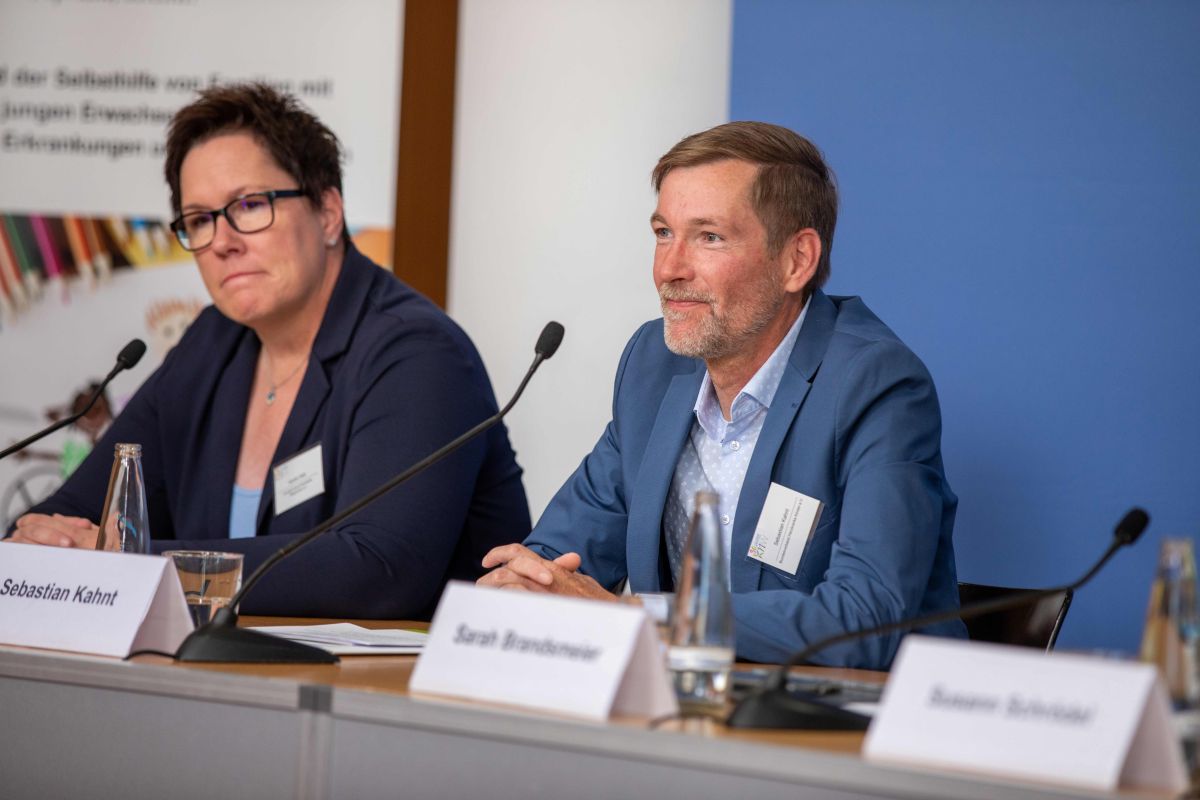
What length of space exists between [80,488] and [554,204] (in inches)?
55.2

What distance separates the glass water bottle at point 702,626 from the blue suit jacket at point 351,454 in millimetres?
952

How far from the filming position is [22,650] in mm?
1463

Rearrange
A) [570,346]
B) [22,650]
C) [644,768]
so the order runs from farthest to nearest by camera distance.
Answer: [570,346]
[22,650]
[644,768]

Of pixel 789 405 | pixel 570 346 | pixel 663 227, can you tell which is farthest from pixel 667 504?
pixel 570 346

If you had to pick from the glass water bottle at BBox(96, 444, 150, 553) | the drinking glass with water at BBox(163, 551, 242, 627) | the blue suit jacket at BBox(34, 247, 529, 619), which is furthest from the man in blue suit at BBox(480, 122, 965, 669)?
the glass water bottle at BBox(96, 444, 150, 553)

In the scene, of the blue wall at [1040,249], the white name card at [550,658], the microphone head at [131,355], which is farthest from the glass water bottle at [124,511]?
the blue wall at [1040,249]

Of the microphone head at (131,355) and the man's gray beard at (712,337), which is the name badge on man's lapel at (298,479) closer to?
the microphone head at (131,355)

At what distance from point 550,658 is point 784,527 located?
876 millimetres

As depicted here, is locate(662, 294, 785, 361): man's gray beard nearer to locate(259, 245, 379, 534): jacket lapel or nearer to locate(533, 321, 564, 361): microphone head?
locate(533, 321, 564, 361): microphone head

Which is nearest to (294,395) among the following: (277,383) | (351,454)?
(277,383)

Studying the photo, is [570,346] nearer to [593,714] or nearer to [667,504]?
[667,504]

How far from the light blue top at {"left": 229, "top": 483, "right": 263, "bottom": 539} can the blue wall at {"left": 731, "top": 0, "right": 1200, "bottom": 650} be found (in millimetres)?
1232

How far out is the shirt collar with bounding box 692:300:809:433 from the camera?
86.7 inches

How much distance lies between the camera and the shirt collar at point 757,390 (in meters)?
2.20
